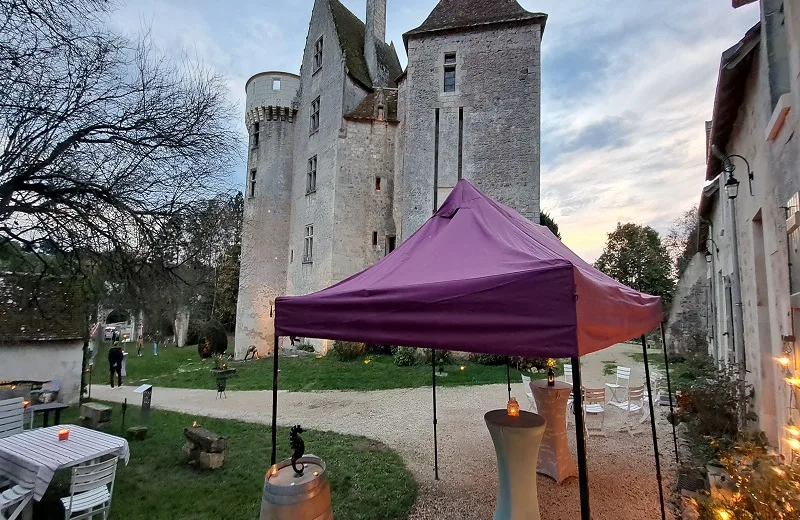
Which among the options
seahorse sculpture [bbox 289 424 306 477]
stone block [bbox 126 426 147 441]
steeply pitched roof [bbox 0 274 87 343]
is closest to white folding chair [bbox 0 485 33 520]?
seahorse sculpture [bbox 289 424 306 477]

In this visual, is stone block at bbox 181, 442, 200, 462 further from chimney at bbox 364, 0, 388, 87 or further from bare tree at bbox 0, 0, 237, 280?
chimney at bbox 364, 0, 388, 87

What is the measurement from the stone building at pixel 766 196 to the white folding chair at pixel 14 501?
638 cm

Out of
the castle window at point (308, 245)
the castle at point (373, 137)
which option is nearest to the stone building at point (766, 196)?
the castle at point (373, 137)

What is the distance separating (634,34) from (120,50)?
8.56m

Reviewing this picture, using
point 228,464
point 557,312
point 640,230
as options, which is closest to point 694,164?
point 557,312

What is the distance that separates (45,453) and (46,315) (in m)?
6.04

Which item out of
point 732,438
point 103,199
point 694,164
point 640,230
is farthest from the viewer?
point 640,230

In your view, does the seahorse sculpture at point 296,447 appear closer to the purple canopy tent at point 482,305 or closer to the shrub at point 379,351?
the purple canopy tent at point 482,305

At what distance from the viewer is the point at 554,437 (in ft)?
15.0

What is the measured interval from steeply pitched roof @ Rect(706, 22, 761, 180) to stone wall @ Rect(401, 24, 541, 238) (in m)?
8.18

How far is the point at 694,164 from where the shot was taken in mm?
9773

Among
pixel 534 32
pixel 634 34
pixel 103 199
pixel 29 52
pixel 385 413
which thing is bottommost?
pixel 385 413

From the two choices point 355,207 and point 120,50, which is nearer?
point 120,50

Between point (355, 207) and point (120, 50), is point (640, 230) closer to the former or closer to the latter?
point (355, 207)
